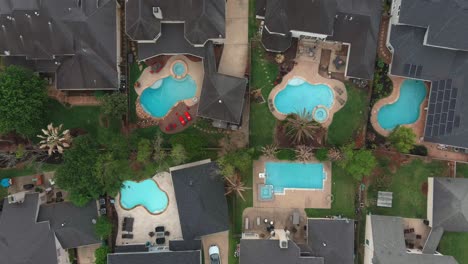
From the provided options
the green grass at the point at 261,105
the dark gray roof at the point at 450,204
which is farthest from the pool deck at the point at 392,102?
the green grass at the point at 261,105

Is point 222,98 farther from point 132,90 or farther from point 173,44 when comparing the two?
point 132,90

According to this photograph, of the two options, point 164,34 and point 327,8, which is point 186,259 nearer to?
point 164,34

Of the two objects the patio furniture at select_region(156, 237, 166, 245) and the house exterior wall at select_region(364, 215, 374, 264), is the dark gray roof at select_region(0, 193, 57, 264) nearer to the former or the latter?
the patio furniture at select_region(156, 237, 166, 245)

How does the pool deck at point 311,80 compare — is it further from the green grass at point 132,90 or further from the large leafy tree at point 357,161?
the green grass at point 132,90

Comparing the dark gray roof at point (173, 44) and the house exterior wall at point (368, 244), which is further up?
the dark gray roof at point (173, 44)

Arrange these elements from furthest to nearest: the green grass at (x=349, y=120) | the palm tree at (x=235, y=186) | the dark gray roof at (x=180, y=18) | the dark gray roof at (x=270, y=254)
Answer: the green grass at (x=349, y=120), the palm tree at (x=235, y=186), the dark gray roof at (x=270, y=254), the dark gray roof at (x=180, y=18)

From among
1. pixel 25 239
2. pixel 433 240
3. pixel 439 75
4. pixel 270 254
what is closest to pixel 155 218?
pixel 25 239
